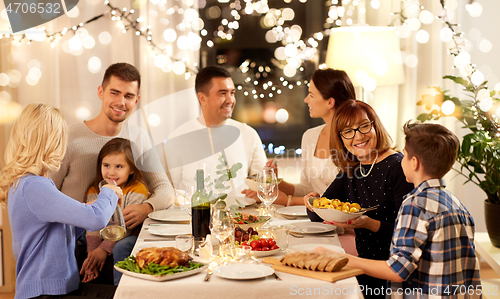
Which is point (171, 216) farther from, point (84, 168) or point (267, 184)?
point (84, 168)

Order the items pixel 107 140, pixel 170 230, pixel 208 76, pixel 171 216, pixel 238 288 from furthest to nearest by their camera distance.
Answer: pixel 208 76, pixel 107 140, pixel 171 216, pixel 170 230, pixel 238 288

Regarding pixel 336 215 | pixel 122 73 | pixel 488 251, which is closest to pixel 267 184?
pixel 336 215

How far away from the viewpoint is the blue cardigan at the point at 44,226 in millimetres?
1514

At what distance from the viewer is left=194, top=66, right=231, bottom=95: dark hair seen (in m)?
2.99

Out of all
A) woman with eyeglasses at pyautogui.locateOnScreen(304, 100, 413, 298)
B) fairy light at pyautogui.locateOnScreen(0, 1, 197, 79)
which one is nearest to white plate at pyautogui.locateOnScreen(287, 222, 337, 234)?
woman with eyeglasses at pyautogui.locateOnScreen(304, 100, 413, 298)

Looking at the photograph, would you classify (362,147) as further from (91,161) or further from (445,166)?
(91,161)

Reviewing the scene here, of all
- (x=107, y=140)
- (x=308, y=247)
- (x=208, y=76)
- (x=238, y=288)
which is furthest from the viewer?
(x=208, y=76)

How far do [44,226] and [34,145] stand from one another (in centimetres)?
29

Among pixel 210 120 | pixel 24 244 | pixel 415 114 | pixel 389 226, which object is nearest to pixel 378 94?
pixel 415 114

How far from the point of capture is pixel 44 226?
156cm

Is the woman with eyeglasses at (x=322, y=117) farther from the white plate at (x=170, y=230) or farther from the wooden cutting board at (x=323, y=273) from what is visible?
the wooden cutting board at (x=323, y=273)

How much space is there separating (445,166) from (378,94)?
204 cm

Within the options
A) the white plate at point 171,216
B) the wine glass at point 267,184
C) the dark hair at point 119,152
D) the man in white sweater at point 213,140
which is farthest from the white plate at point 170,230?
the man in white sweater at point 213,140

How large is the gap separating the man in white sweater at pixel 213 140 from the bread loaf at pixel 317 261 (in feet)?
5.48
